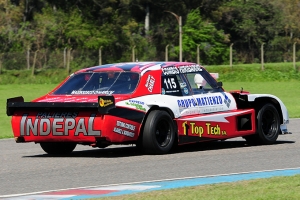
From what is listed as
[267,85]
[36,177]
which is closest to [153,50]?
[267,85]

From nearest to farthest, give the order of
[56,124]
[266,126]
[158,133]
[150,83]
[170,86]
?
[56,124]
[158,133]
[150,83]
[170,86]
[266,126]

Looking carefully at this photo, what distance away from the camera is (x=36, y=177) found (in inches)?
398

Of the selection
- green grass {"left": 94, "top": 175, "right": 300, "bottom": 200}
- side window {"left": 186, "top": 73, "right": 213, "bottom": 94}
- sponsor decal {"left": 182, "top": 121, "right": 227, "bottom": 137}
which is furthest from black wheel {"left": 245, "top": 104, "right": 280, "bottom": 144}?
green grass {"left": 94, "top": 175, "right": 300, "bottom": 200}

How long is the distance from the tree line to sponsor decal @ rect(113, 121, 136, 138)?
42596 millimetres

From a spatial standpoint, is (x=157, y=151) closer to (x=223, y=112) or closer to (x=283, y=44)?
(x=223, y=112)

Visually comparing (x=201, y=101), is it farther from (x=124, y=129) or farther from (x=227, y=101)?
(x=124, y=129)

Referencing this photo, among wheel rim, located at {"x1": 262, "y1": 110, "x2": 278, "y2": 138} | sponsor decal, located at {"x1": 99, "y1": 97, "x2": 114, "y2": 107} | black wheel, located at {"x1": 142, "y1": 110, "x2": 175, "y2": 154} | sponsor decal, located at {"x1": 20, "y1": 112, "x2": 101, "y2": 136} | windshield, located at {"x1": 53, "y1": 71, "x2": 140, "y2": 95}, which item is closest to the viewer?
sponsor decal, located at {"x1": 99, "y1": 97, "x2": 114, "y2": 107}

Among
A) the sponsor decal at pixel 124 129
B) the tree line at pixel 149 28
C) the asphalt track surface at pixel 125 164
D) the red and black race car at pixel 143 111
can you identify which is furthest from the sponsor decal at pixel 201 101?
the tree line at pixel 149 28

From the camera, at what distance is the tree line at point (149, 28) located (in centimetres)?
6266

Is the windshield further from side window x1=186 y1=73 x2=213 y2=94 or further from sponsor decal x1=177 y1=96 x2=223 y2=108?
side window x1=186 y1=73 x2=213 y2=94

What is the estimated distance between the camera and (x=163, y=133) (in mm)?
12633

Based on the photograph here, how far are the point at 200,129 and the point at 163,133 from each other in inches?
30.9

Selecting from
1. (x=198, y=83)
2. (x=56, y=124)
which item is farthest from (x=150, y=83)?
(x=56, y=124)

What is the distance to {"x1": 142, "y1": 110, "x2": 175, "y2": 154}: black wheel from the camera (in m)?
12.3
